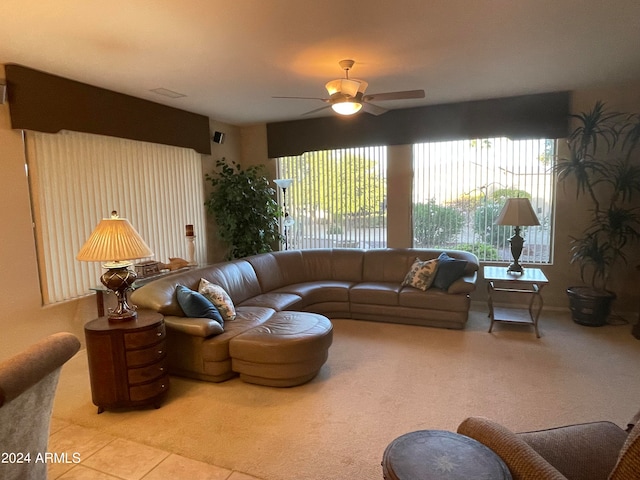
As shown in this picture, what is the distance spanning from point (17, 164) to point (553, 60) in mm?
4967

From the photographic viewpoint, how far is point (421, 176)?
5676 mm

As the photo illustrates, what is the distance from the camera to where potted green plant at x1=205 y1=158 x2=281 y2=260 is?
5773mm

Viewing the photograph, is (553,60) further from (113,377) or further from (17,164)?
(17,164)

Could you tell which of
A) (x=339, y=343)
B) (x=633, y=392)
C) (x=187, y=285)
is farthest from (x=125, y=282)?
(x=633, y=392)

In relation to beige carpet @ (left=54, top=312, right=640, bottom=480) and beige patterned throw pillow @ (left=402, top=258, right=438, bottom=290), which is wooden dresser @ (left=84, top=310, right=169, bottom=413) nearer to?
beige carpet @ (left=54, top=312, right=640, bottom=480)

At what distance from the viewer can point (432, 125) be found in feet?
17.6

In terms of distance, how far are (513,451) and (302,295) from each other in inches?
136

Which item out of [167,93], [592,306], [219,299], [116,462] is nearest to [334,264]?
[219,299]

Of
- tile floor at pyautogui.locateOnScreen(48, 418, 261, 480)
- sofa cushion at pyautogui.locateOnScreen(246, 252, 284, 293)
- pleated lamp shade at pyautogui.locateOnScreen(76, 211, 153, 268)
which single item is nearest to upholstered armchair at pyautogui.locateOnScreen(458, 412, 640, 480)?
tile floor at pyautogui.locateOnScreen(48, 418, 261, 480)

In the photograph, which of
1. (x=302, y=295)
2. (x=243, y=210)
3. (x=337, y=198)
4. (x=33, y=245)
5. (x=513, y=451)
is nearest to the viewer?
(x=513, y=451)

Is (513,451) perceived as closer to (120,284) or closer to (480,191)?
(120,284)

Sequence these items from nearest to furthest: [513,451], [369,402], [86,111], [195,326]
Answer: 1. [513,451]
2. [369,402]
3. [195,326]
4. [86,111]

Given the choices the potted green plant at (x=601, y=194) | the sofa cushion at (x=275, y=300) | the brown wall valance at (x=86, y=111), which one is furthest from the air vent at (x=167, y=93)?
the potted green plant at (x=601, y=194)

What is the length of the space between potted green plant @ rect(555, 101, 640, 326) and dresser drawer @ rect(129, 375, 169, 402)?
14.5ft
